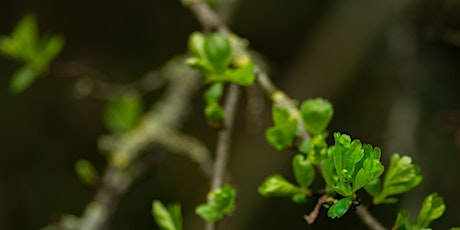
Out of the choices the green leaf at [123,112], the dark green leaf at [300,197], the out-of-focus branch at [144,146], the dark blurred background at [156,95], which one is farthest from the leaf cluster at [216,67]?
the dark blurred background at [156,95]

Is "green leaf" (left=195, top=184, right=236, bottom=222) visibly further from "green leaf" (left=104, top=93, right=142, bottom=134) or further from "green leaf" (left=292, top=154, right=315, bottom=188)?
"green leaf" (left=104, top=93, right=142, bottom=134)

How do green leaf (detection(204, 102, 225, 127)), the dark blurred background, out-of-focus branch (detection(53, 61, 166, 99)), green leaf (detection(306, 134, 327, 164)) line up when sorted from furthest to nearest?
the dark blurred background < out-of-focus branch (detection(53, 61, 166, 99)) < green leaf (detection(204, 102, 225, 127)) < green leaf (detection(306, 134, 327, 164))

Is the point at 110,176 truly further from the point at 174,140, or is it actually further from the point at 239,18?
the point at 239,18

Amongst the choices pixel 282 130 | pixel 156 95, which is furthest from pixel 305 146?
pixel 156 95

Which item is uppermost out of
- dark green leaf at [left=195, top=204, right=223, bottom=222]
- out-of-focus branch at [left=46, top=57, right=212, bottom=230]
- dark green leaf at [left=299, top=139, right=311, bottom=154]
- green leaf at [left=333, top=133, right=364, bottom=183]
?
out-of-focus branch at [left=46, top=57, right=212, bottom=230]

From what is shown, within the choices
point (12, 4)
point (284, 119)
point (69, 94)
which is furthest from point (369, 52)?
point (284, 119)

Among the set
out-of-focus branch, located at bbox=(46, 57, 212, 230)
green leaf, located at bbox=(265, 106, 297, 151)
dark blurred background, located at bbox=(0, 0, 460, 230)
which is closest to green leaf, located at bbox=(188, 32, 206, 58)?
green leaf, located at bbox=(265, 106, 297, 151)
